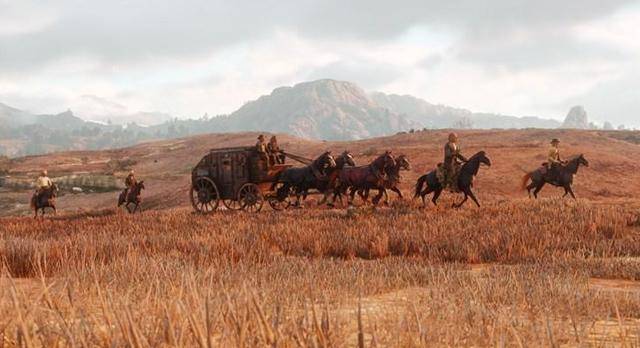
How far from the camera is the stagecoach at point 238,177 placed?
1848cm

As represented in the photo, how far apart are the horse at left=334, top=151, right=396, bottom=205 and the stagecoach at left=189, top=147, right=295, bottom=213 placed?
2.24m

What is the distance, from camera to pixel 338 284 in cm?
483

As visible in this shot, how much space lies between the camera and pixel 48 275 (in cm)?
631

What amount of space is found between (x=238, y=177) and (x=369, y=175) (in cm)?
442

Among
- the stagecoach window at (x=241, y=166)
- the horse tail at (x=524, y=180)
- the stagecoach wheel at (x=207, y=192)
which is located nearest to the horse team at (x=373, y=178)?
the horse tail at (x=524, y=180)

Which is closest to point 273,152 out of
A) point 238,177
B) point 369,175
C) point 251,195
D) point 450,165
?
point 238,177

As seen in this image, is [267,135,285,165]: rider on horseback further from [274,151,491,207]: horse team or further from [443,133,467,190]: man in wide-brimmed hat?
[443,133,467,190]: man in wide-brimmed hat

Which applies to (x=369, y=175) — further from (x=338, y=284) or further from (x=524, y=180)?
(x=338, y=284)

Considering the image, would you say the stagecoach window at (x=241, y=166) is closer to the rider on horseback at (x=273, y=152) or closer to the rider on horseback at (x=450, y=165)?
the rider on horseback at (x=273, y=152)

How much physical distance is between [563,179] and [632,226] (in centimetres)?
937

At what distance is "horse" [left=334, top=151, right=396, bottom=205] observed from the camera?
1738 centimetres

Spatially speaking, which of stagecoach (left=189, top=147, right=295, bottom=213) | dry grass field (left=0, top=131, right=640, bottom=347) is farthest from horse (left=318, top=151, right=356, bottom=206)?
dry grass field (left=0, top=131, right=640, bottom=347)

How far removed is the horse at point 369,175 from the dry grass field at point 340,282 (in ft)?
4.94

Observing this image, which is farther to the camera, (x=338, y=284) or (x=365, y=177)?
(x=365, y=177)
